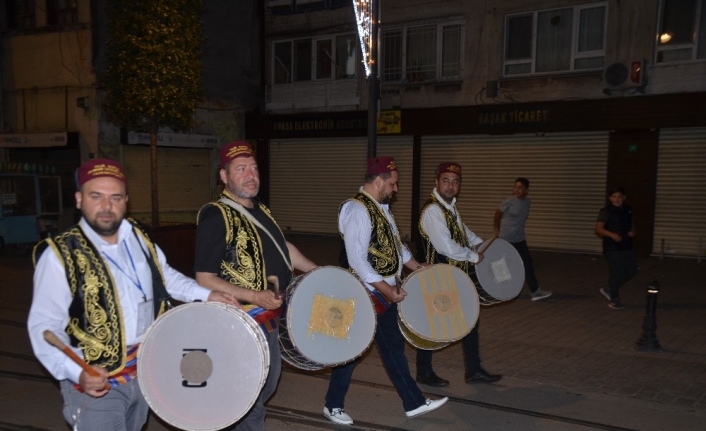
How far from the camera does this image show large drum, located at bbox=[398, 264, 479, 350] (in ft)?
16.7

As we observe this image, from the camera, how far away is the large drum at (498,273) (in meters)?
6.02

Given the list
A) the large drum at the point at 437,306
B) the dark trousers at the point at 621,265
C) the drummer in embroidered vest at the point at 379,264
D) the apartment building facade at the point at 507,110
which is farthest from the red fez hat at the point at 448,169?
the apartment building facade at the point at 507,110

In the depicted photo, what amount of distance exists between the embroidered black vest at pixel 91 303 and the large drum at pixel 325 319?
4.31 ft

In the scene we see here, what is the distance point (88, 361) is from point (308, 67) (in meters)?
18.8

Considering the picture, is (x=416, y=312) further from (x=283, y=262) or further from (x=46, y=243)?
(x=46, y=243)

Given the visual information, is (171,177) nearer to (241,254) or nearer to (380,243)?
(380,243)

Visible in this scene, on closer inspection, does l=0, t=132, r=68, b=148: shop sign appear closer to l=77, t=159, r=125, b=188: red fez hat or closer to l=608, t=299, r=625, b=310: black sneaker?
l=608, t=299, r=625, b=310: black sneaker

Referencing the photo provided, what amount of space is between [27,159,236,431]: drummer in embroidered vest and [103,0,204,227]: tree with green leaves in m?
9.16

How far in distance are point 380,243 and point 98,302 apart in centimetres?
242

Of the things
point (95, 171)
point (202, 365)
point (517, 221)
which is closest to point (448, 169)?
point (202, 365)

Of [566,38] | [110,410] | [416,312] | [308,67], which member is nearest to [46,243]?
[110,410]

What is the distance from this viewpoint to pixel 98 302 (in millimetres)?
2938

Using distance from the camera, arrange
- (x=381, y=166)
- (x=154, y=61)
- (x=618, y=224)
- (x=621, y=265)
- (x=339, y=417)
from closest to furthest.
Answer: (x=381, y=166) < (x=339, y=417) < (x=618, y=224) < (x=621, y=265) < (x=154, y=61)

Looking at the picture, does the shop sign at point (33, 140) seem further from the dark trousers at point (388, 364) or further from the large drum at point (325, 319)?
the large drum at point (325, 319)
